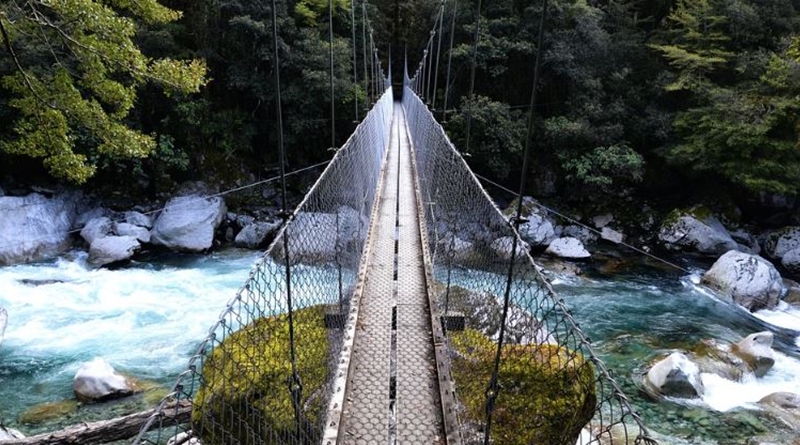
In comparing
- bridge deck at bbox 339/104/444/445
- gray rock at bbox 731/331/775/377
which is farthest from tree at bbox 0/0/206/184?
gray rock at bbox 731/331/775/377

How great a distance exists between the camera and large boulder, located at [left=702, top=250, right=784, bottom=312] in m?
5.95

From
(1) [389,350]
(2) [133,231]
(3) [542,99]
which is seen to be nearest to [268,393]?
(1) [389,350]

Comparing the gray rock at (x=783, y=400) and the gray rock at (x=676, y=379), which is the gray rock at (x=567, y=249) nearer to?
the gray rock at (x=676, y=379)

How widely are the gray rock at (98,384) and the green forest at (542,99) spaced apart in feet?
12.8

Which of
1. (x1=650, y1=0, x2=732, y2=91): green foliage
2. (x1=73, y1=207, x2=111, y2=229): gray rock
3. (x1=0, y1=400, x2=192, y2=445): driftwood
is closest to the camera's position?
(x1=0, y1=400, x2=192, y2=445): driftwood

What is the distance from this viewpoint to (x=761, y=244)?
7.71 m

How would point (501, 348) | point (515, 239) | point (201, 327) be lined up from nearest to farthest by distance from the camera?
1. point (515, 239)
2. point (501, 348)
3. point (201, 327)

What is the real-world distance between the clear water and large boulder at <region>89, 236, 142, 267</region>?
0.60ft

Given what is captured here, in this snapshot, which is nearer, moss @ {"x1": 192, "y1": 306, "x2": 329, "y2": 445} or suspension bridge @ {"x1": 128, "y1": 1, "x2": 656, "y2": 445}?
suspension bridge @ {"x1": 128, "y1": 1, "x2": 656, "y2": 445}

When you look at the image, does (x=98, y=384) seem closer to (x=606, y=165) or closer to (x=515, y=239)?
(x=515, y=239)

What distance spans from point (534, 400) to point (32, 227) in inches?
279

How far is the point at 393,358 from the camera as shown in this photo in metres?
1.73

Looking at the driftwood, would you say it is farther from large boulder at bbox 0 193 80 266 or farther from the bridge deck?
large boulder at bbox 0 193 80 266

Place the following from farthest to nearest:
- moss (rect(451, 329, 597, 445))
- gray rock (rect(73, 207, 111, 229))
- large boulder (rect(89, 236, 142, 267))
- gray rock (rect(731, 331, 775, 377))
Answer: gray rock (rect(73, 207, 111, 229)) < large boulder (rect(89, 236, 142, 267)) < gray rock (rect(731, 331, 775, 377)) < moss (rect(451, 329, 597, 445))
